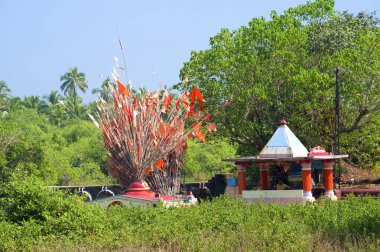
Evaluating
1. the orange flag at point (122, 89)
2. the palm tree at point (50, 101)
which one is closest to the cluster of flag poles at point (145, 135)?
the orange flag at point (122, 89)

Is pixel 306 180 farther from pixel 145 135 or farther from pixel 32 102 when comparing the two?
pixel 32 102

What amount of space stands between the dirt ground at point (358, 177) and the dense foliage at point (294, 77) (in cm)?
159

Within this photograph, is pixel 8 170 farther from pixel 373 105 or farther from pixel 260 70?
pixel 373 105

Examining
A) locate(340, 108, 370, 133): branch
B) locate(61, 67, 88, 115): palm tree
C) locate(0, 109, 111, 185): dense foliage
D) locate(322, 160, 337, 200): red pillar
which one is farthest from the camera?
locate(61, 67, 88, 115): palm tree

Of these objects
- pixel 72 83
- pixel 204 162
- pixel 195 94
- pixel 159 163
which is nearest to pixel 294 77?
pixel 195 94

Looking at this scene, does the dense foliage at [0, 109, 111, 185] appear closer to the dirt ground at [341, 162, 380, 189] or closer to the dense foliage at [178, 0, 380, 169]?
Result: the dense foliage at [178, 0, 380, 169]

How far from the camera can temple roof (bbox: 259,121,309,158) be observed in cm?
2725

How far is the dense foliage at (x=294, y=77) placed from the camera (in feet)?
103

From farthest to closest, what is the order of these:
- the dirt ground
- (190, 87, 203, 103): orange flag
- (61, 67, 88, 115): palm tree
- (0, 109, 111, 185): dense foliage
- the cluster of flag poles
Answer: (61, 67, 88, 115): palm tree → (0, 109, 111, 185): dense foliage → the dirt ground → (190, 87, 203, 103): orange flag → the cluster of flag poles

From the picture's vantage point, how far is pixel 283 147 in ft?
89.9

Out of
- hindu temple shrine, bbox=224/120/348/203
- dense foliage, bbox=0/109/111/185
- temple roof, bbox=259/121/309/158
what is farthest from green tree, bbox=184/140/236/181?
temple roof, bbox=259/121/309/158

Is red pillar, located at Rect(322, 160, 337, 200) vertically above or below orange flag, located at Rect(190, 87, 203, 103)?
below

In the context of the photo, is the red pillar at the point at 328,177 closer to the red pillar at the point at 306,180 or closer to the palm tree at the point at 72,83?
the red pillar at the point at 306,180

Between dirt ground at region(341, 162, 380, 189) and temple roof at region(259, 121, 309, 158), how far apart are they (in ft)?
19.8
